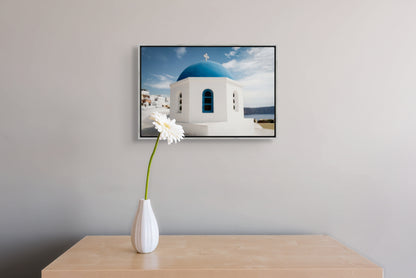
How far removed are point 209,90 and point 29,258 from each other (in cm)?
146

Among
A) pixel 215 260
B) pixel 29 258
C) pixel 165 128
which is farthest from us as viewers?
pixel 29 258

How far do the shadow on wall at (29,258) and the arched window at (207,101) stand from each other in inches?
46.7

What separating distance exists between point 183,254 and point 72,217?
31.5 inches

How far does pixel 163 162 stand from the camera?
1799 millimetres

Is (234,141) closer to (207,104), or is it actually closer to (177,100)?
(207,104)

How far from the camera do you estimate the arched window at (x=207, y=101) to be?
5.84ft

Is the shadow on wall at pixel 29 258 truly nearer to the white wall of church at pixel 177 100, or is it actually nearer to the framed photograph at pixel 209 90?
the framed photograph at pixel 209 90

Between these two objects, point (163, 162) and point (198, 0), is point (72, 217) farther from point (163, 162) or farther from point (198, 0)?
point (198, 0)

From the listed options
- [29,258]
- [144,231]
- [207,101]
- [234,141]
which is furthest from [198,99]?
[29,258]

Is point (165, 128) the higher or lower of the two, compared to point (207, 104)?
lower

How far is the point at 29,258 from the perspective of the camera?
1.77 m

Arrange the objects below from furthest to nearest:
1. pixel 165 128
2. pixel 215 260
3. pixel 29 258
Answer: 1. pixel 29 258
2. pixel 165 128
3. pixel 215 260

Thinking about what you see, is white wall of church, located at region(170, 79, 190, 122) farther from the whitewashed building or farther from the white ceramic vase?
the white ceramic vase

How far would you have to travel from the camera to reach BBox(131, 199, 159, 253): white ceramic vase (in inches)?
55.3
